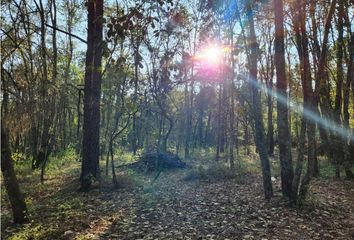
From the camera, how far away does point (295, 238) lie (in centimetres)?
631

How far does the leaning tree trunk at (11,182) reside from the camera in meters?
6.89

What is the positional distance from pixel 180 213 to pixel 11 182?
12.4ft

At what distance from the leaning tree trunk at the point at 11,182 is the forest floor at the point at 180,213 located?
0.28 m

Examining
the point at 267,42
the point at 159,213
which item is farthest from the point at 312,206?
the point at 267,42

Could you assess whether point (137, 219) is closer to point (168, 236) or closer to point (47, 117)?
point (168, 236)

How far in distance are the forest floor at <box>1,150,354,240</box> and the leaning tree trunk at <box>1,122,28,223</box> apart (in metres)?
0.28

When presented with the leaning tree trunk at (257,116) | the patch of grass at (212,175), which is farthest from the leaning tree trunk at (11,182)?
the patch of grass at (212,175)

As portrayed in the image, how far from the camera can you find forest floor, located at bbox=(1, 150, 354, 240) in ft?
21.7

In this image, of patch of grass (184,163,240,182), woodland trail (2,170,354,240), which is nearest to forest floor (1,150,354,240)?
woodland trail (2,170,354,240)

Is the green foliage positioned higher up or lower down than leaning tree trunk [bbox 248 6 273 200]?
lower down

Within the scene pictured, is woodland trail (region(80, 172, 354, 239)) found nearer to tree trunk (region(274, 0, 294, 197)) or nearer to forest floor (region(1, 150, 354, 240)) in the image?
forest floor (region(1, 150, 354, 240))

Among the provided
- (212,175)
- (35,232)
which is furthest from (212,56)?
(35,232)

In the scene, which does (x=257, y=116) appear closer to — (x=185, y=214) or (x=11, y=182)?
(x=185, y=214)

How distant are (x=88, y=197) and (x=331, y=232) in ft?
21.3
